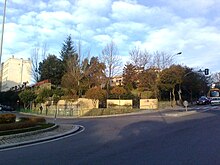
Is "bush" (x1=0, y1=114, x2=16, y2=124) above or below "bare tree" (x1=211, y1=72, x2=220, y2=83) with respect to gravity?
below

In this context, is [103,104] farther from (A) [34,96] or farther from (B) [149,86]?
(A) [34,96]

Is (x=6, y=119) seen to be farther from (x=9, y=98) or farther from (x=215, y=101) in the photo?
(x=9, y=98)

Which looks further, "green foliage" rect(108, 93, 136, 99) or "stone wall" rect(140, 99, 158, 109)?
"stone wall" rect(140, 99, 158, 109)

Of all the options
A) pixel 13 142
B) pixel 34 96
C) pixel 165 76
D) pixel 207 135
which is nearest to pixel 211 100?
pixel 165 76

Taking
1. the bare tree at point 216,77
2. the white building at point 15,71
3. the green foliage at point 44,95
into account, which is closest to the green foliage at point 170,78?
the green foliage at point 44,95

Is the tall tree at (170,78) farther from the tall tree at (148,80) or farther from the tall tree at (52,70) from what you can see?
the tall tree at (52,70)

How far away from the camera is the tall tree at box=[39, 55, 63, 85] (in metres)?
72.6

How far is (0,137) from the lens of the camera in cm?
1551

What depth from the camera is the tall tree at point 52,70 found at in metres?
72.6

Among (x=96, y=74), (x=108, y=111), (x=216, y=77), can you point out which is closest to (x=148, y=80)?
(x=96, y=74)

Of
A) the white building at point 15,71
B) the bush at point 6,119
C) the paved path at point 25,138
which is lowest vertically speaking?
the paved path at point 25,138

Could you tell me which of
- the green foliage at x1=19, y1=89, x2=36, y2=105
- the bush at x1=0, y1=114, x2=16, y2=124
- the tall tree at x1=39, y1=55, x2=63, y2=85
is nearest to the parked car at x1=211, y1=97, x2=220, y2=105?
the tall tree at x1=39, y1=55, x2=63, y2=85

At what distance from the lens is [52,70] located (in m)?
72.9

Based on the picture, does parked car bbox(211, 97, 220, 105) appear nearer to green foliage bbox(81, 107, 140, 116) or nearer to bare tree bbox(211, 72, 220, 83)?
green foliage bbox(81, 107, 140, 116)
